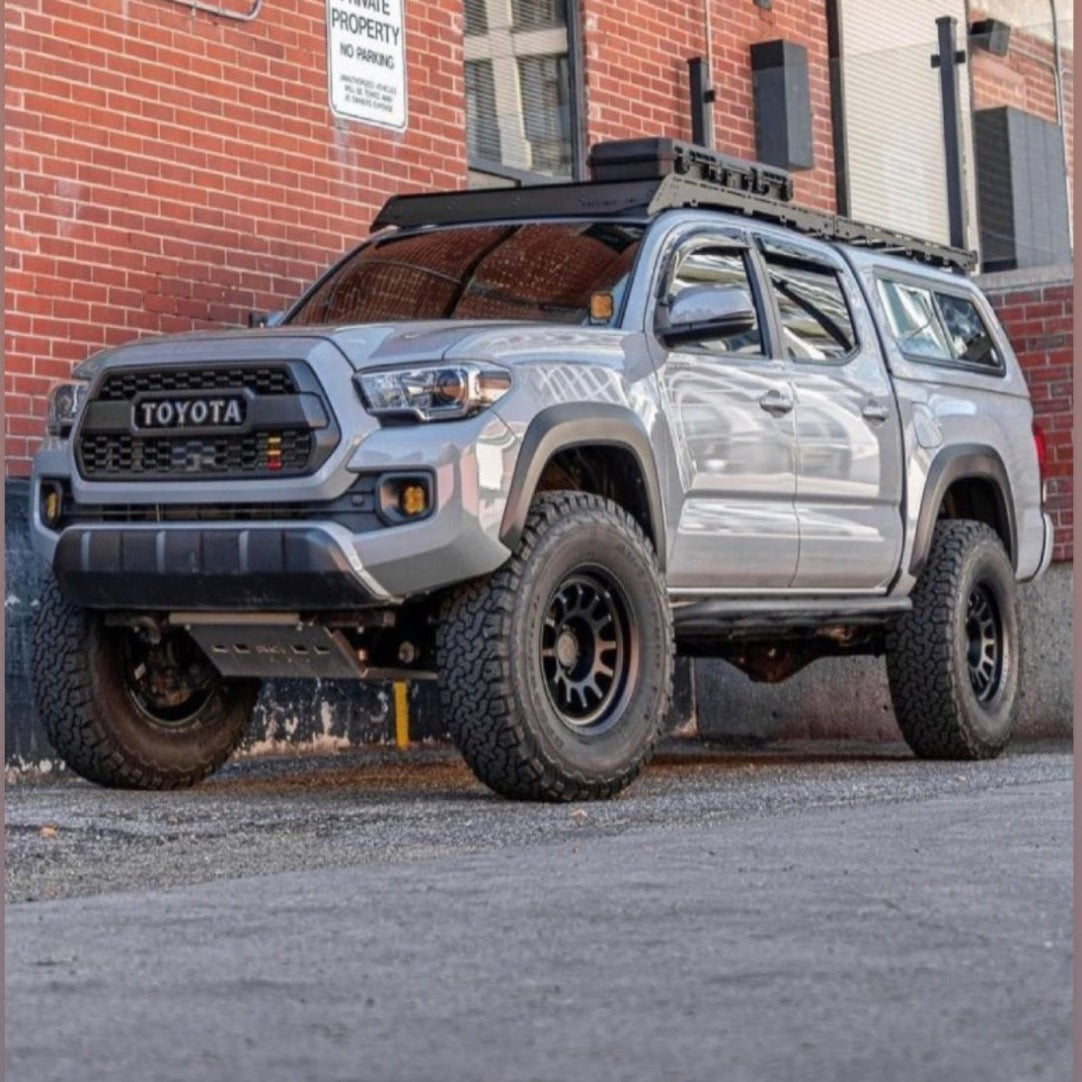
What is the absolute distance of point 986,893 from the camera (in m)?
5.43

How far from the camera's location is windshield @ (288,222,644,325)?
9070 millimetres

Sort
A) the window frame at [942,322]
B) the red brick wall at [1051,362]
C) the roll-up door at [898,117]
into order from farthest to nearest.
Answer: the roll-up door at [898,117]
the red brick wall at [1051,362]
the window frame at [942,322]

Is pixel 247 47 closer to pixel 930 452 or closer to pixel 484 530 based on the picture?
pixel 930 452

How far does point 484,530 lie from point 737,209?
2.60 meters

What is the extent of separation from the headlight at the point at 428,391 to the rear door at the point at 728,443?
3.39 ft

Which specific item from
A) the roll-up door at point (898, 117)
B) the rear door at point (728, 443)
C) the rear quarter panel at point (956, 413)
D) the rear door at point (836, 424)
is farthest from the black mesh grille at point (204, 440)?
the roll-up door at point (898, 117)

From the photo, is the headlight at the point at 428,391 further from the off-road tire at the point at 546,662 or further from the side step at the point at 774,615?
the side step at the point at 774,615

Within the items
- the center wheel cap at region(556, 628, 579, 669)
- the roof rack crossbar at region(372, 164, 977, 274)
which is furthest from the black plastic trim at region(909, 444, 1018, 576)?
the center wheel cap at region(556, 628, 579, 669)

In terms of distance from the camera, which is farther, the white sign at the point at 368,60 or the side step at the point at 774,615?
the white sign at the point at 368,60

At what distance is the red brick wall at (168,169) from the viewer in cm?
1050

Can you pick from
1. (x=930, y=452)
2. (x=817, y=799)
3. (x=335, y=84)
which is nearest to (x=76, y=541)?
(x=817, y=799)

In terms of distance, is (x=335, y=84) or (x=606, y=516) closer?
(x=606, y=516)

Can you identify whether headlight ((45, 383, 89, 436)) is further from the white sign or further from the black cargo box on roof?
the white sign

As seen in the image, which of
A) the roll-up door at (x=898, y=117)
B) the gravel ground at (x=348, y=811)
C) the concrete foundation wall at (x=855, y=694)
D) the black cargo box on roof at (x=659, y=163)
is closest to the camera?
the gravel ground at (x=348, y=811)
